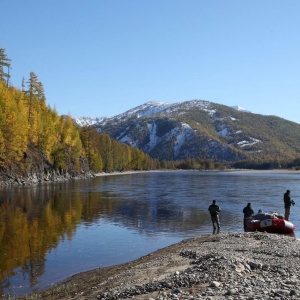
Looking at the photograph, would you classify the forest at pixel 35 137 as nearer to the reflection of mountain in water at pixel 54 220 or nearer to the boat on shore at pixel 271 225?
the reflection of mountain in water at pixel 54 220

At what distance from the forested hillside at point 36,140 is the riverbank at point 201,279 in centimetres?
7205

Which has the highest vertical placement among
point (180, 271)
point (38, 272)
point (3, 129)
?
point (3, 129)

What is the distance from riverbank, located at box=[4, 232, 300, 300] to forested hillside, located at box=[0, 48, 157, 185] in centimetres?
7205

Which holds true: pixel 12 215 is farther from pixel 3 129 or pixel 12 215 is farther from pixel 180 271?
pixel 3 129

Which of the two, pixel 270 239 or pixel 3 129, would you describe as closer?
pixel 270 239

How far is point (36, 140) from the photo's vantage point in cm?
10744

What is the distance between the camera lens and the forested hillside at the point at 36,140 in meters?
87.9

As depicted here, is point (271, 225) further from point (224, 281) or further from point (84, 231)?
point (224, 281)

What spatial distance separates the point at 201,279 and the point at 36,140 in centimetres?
9951

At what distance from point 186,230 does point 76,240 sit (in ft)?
35.6

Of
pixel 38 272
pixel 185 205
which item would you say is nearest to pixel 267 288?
pixel 38 272

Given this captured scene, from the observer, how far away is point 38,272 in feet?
71.3

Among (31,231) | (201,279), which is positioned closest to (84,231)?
(31,231)

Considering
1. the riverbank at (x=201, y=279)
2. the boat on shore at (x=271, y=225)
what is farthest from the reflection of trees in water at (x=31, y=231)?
the boat on shore at (x=271, y=225)
